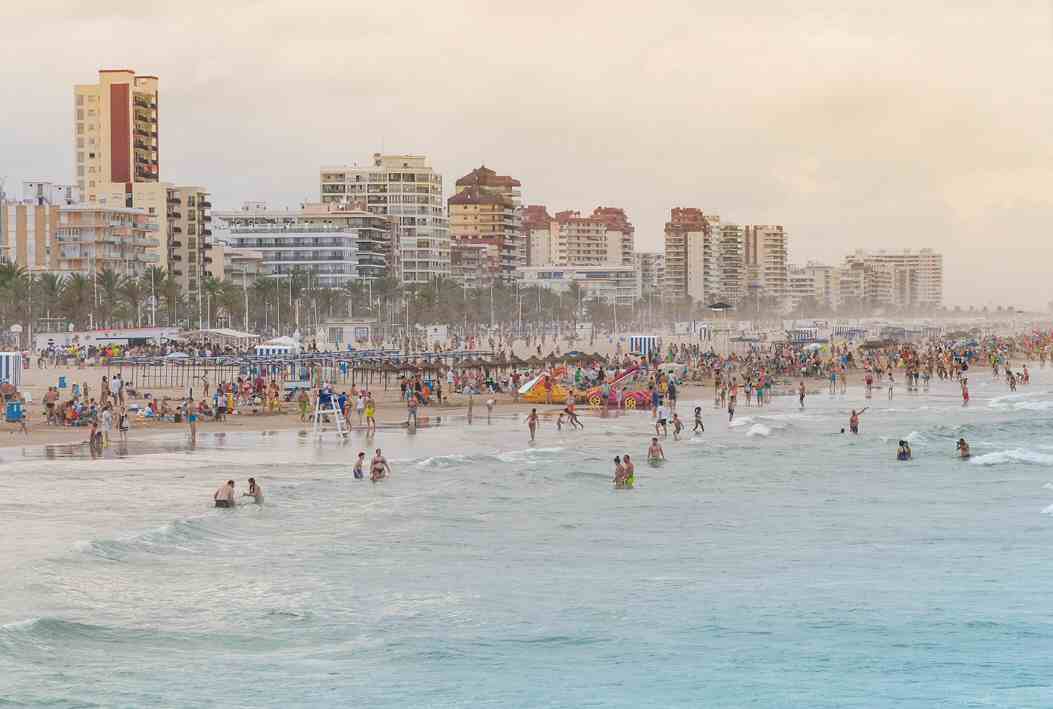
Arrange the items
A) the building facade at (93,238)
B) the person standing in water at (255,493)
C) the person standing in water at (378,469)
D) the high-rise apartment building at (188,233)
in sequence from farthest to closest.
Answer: the high-rise apartment building at (188,233), the building facade at (93,238), the person standing in water at (378,469), the person standing in water at (255,493)

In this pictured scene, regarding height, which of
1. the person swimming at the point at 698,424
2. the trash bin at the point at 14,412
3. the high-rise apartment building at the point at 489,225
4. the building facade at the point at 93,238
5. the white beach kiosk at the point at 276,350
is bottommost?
the person swimming at the point at 698,424

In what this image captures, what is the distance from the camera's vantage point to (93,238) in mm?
114375

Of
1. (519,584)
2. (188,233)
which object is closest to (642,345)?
(188,233)

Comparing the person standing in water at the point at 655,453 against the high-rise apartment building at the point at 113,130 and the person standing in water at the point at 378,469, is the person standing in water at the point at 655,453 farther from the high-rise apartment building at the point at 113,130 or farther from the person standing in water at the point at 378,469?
the high-rise apartment building at the point at 113,130

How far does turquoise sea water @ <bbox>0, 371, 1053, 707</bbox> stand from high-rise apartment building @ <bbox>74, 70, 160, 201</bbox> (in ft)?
349

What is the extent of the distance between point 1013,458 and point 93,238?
9102cm

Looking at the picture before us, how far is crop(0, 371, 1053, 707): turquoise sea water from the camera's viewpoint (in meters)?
16.0

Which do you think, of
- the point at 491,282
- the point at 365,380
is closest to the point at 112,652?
the point at 365,380

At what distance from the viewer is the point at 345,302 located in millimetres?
129000

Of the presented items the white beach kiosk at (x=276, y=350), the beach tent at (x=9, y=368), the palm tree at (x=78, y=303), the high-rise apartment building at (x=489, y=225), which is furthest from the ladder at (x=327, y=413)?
the high-rise apartment building at (x=489, y=225)

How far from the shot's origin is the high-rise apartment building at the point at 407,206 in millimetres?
157000

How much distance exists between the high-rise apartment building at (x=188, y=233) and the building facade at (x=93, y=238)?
465 inches

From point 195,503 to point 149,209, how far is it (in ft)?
347

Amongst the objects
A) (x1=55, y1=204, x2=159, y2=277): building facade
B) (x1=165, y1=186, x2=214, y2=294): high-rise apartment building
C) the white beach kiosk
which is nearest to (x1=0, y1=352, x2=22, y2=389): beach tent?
the white beach kiosk
